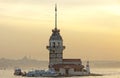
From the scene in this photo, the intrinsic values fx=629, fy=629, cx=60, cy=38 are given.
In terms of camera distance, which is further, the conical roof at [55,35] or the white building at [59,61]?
the conical roof at [55,35]

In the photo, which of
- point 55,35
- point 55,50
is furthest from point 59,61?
point 55,35

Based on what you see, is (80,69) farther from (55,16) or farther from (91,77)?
(55,16)

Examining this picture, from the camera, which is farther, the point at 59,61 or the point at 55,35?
the point at 55,35

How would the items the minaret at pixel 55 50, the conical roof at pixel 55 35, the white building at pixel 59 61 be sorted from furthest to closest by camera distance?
1. the conical roof at pixel 55 35
2. the minaret at pixel 55 50
3. the white building at pixel 59 61

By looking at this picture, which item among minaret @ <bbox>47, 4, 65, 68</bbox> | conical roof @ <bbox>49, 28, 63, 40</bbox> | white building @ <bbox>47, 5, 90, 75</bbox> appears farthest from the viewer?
Result: conical roof @ <bbox>49, 28, 63, 40</bbox>

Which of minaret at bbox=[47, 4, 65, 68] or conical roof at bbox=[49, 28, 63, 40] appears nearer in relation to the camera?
minaret at bbox=[47, 4, 65, 68]

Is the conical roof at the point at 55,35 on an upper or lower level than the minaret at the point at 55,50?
upper

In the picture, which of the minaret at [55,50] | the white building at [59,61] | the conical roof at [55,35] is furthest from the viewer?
the conical roof at [55,35]

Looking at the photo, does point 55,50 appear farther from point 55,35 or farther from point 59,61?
point 55,35

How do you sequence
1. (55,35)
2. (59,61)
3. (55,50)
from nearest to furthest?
1. (59,61)
2. (55,50)
3. (55,35)

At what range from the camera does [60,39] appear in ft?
584

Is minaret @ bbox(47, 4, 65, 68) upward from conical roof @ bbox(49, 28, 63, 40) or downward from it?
downward

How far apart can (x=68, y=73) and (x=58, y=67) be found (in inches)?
135

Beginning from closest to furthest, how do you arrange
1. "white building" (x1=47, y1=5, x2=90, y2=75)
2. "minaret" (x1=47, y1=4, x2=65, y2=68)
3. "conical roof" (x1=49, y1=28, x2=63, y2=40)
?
"white building" (x1=47, y1=5, x2=90, y2=75) < "minaret" (x1=47, y1=4, x2=65, y2=68) < "conical roof" (x1=49, y1=28, x2=63, y2=40)
